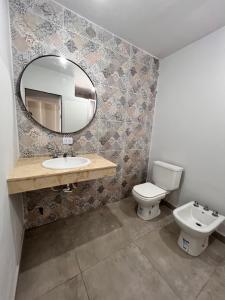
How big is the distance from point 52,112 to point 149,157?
1.74m

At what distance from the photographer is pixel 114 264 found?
49.8 inches

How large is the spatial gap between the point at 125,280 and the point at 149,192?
36.8 inches

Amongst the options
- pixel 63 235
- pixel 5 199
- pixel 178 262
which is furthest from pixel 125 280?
pixel 5 199

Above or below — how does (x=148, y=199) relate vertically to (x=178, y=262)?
above

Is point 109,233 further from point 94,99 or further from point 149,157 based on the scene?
point 94,99

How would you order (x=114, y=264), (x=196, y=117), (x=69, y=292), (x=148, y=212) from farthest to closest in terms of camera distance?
(x=148, y=212) → (x=196, y=117) → (x=114, y=264) → (x=69, y=292)

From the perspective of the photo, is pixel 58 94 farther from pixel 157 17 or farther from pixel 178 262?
pixel 178 262

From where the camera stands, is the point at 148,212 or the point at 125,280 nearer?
the point at 125,280

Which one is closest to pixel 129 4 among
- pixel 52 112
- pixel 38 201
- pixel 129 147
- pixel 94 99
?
pixel 94 99

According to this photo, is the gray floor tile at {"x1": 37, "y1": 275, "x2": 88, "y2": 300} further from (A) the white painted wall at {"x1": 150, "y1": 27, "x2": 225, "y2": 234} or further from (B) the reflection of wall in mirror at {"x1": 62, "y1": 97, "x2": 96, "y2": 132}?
(A) the white painted wall at {"x1": 150, "y1": 27, "x2": 225, "y2": 234}

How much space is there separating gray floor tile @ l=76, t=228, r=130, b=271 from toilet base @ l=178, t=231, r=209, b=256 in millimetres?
589

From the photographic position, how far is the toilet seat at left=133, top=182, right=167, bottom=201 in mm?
1715

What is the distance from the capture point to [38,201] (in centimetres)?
158

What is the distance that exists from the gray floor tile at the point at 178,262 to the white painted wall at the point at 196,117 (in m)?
0.54
